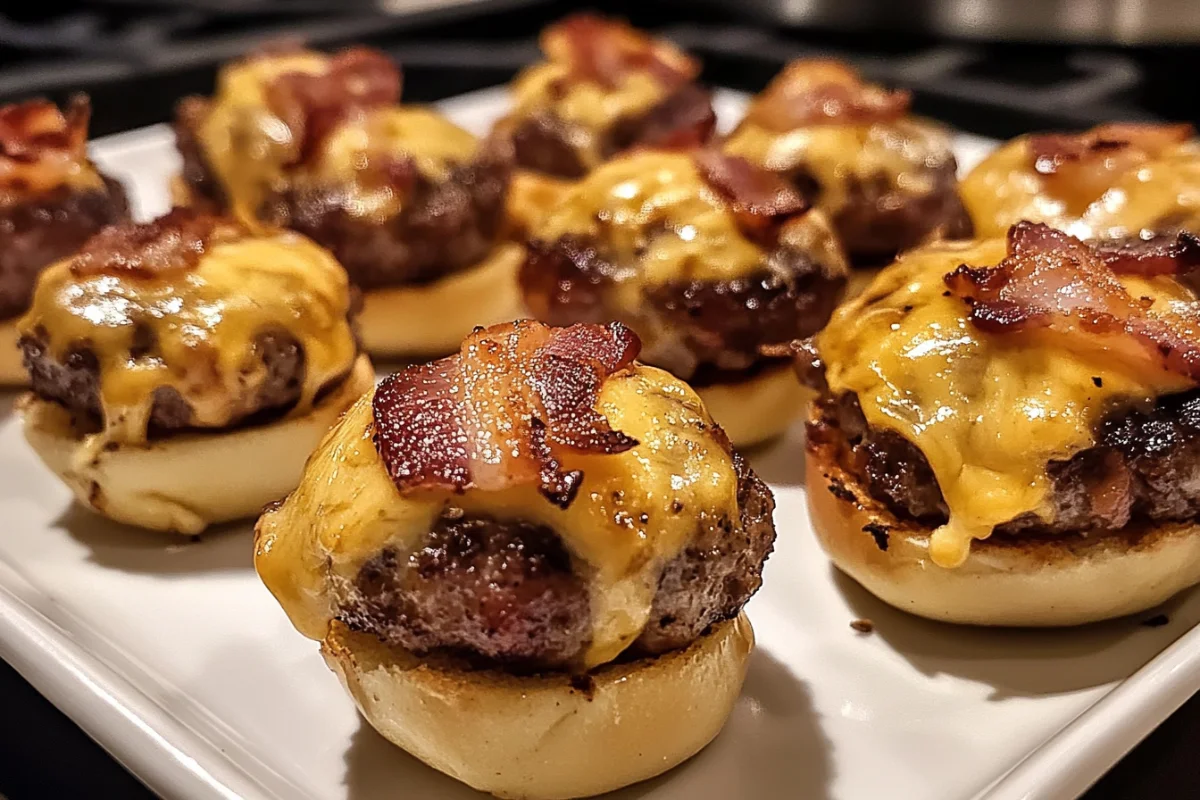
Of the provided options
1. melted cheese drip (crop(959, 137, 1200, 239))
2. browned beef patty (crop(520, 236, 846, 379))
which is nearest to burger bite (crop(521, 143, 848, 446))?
browned beef patty (crop(520, 236, 846, 379))

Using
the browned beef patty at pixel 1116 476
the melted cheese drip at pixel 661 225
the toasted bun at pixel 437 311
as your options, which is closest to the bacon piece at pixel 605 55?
the toasted bun at pixel 437 311

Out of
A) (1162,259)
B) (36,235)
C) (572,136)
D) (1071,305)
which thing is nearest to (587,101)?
A: (572,136)

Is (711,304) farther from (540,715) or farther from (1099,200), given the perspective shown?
(540,715)

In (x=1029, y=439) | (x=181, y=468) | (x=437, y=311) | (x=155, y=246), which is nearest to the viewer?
(x=1029, y=439)

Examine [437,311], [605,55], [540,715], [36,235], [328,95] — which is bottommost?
[437,311]

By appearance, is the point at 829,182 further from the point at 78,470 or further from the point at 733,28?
the point at 733,28

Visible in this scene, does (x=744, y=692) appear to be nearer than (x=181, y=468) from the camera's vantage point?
Yes

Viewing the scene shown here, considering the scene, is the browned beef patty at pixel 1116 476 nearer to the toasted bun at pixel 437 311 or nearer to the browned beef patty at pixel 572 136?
the toasted bun at pixel 437 311
